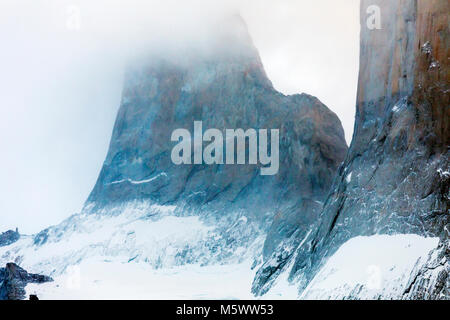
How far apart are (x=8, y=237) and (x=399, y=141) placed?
12059 cm

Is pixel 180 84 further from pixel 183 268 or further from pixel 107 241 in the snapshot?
pixel 183 268

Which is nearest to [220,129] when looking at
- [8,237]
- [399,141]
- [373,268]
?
[8,237]

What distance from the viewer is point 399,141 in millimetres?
45406

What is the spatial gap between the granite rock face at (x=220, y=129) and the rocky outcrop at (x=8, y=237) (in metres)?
18.1

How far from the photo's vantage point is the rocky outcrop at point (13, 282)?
63.8 m

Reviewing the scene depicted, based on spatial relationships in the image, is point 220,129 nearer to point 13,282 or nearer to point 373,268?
point 13,282

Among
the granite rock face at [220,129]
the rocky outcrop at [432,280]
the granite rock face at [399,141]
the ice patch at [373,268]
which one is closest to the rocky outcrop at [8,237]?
the granite rock face at [220,129]

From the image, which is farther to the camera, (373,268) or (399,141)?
(399,141)

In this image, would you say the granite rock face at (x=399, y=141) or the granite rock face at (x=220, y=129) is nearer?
the granite rock face at (x=399, y=141)

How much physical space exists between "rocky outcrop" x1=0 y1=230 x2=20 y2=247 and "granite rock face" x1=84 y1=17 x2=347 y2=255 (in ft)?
59.4

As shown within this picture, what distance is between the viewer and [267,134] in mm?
115750

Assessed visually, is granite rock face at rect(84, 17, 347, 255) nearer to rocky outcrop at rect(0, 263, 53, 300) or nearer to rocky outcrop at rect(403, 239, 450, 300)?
rocky outcrop at rect(0, 263, 53, 300)

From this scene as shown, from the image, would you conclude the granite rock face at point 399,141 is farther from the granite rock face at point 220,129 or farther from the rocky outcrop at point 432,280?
the granite rock face at point 220,129

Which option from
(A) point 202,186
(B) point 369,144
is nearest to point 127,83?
(A) point 202,186
